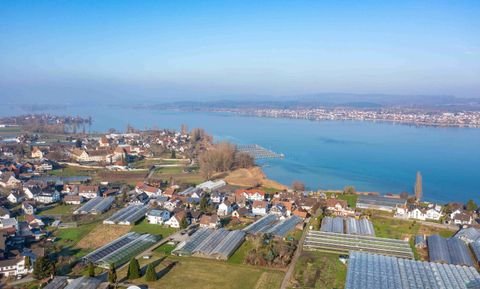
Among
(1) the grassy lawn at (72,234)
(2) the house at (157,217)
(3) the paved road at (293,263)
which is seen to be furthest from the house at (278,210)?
(1) the grassy lawn at (72,234)

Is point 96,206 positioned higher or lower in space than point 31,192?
lower

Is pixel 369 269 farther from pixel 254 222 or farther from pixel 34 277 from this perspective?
pixel 34 277

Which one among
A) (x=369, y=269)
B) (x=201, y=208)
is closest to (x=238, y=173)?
(x=201, y=208)

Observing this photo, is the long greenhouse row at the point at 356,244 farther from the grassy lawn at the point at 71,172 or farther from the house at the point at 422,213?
the grassy lawn at the point at 71,172

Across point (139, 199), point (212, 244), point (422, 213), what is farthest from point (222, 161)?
point (212, 244)

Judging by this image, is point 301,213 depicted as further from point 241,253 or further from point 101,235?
point 101,235

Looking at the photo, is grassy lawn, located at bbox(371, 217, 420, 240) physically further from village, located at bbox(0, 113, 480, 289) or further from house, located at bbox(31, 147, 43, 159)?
house, located at bbox(31, 147, 43, 159)
